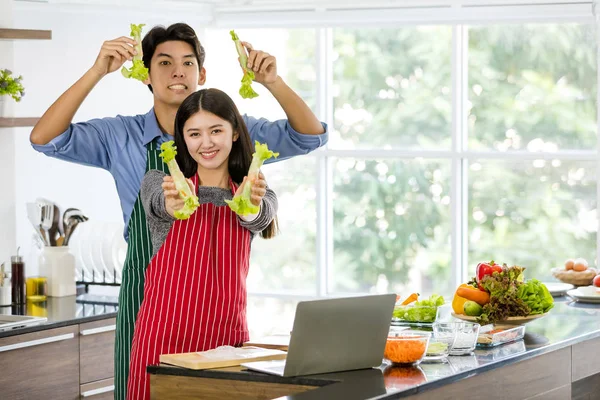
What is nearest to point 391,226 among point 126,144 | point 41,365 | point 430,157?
point 430,157

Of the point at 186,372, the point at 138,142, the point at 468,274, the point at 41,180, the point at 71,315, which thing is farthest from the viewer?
the point at 468,274

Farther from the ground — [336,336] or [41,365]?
[336,336]

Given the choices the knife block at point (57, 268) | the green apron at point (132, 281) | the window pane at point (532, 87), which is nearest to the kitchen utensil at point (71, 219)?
the knife block at point (57, 268)

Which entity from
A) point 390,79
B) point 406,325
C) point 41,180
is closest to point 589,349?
point 406,325

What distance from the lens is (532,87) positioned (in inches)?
261

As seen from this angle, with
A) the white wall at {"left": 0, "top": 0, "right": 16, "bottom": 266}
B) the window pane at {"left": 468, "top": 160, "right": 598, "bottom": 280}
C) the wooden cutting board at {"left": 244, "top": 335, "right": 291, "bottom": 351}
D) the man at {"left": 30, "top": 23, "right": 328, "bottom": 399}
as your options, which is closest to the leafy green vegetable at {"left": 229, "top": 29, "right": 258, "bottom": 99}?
the man at {"left": 30, "top": 23, "right": 328, "bottom": 399}

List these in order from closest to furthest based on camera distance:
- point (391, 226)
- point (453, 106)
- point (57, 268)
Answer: point (57, 268) → point (453, 106) → point (391, 226)

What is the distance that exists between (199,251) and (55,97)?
3.10 metres

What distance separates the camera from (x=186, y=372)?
2.68 meters

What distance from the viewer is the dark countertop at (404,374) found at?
244 cm

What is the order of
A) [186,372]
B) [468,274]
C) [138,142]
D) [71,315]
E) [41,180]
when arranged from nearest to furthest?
[186,372] → [138,142] → [71,315] → [41,180] → [468,274]

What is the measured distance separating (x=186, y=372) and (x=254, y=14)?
15.7 feet

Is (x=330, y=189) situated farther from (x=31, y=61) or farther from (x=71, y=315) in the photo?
(x=71, y=315)

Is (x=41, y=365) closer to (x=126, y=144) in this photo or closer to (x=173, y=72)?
(x=126, y=144)
